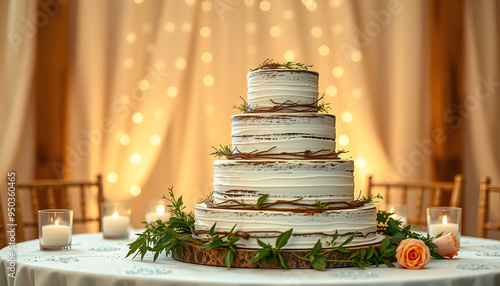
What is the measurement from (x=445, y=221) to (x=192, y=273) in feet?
3.87

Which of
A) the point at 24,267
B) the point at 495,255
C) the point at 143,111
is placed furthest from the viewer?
the point at 143,111

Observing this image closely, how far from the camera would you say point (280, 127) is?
6.79ft

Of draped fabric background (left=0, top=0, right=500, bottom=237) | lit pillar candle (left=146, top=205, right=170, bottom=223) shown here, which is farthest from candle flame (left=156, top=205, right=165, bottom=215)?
draped fabric background (left=0, top=0, right=500, bottom=237)

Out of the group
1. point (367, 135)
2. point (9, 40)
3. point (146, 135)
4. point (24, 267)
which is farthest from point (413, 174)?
point (24, 267)

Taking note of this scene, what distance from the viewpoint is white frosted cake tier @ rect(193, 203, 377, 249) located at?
6.33 ft

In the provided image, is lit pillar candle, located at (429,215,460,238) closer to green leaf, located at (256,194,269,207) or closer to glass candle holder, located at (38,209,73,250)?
green leaf, located at (256,194,269,207)

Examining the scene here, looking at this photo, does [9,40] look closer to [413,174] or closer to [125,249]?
[125,249]

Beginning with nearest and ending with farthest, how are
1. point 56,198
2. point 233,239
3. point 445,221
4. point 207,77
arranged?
point 233,239, point 445,221, point 56,198, point 207,77

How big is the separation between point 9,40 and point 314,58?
2372 millimetres

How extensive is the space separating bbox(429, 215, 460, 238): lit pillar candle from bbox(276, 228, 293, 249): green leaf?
0.86 meters

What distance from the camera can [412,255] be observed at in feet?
6.21

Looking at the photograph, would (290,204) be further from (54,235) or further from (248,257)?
(54,235)

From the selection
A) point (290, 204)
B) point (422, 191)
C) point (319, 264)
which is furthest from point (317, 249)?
point (422, 191)

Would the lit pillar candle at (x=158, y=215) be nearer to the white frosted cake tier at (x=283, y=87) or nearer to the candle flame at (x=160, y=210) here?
the candle flame at (x=160, y=210)
